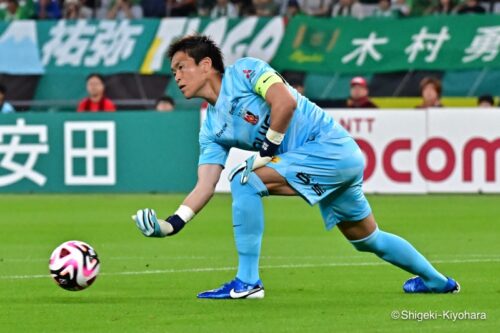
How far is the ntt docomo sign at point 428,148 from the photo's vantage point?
66.1 ft

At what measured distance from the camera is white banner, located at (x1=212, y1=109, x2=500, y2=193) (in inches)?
792

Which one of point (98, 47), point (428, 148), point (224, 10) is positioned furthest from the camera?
point (224, 10)

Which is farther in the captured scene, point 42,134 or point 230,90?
point 42,134

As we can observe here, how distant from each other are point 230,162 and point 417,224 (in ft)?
15.3

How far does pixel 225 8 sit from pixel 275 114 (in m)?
17.5

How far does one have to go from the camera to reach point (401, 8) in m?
25.1

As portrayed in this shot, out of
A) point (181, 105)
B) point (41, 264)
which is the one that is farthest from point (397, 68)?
point (41, 264)

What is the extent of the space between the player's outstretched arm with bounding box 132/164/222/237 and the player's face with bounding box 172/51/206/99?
64 cm

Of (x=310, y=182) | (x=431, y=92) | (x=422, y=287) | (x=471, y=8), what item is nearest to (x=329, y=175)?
(x=310, y=182)

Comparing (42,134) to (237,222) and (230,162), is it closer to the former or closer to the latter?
(230,162)

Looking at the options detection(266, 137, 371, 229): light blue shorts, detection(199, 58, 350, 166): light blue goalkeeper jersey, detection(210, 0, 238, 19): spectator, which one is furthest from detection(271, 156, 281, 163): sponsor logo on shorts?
detection(210, 0, 238, 19): spectator

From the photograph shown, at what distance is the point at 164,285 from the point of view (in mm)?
10430

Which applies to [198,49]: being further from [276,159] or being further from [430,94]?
[430,94]

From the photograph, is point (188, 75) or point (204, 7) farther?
point (204, 7)
